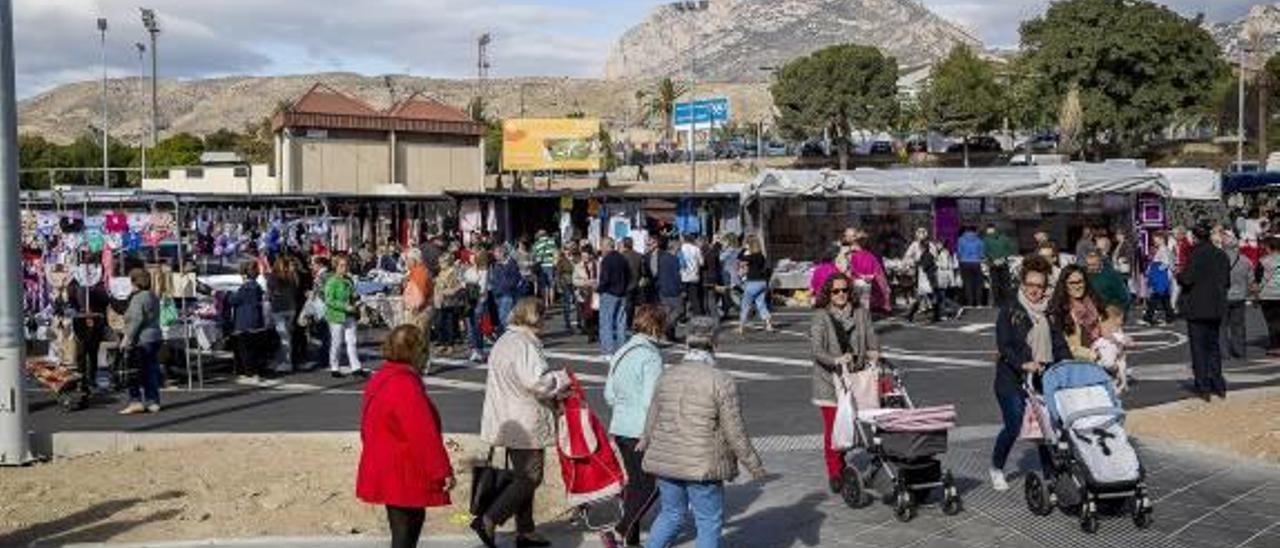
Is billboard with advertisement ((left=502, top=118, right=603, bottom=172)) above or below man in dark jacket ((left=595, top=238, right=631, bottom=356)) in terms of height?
above

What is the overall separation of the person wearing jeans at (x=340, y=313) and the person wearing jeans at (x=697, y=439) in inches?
446

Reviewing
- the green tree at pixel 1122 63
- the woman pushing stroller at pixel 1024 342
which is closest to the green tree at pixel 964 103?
the green tree at pixel 1122 63

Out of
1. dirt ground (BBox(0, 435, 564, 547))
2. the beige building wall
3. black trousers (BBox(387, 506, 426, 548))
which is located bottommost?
dirt ground (BBox(0, 435, 564, 547))

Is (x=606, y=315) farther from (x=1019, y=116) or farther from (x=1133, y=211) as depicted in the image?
(x=1019, y=116)

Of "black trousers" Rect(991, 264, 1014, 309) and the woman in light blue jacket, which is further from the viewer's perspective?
"black trousers" Rect(991, 264, 1014, 309)

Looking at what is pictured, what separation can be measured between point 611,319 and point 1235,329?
8203mm

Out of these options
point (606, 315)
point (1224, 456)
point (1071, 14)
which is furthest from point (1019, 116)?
point (1224, 456)

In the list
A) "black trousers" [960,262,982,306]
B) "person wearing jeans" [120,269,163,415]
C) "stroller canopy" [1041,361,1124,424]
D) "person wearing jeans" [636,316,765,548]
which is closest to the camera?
"person wearing jeans" [636,316,765,548]

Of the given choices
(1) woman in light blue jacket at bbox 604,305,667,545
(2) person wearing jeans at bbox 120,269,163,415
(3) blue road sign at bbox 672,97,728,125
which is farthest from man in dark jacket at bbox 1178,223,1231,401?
(3) blue road sign at bbox 672,97,728,125

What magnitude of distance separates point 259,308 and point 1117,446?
1266 centimetres

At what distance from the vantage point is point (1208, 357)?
1325cm

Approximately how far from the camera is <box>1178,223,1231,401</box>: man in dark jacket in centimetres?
1314

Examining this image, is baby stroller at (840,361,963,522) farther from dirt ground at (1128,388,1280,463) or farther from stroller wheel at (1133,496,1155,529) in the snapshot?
dirt ground at (1128,388,1280,463)

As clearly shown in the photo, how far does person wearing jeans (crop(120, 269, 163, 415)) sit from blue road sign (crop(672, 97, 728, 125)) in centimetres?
3365
